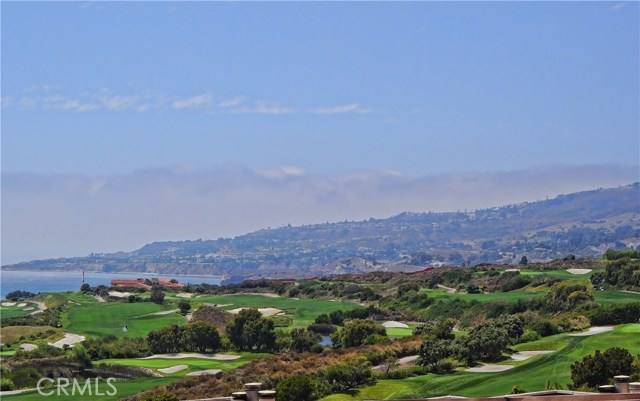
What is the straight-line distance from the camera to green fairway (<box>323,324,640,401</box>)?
43594 mm

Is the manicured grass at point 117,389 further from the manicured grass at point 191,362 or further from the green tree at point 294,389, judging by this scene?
the green tree at point 294,389

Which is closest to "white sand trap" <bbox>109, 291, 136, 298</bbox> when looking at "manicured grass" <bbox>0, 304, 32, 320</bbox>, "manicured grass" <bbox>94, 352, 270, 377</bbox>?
"manicured grass" <bbox>0, 304, 32, 320</bbox>

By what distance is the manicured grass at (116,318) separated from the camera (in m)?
83.4

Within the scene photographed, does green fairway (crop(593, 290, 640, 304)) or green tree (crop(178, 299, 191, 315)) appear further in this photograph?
green tree (crop(178, 299, 191, 315))

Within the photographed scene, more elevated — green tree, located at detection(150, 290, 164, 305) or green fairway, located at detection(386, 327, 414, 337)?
green tree, located at detection(150, 290, 164, 305)

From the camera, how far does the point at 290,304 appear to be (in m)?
101

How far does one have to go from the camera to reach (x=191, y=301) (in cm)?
10581

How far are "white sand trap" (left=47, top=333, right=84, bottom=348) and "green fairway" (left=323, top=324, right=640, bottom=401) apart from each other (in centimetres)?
3146

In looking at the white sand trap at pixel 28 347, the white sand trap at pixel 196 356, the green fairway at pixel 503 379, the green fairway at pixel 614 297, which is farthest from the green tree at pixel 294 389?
the white sand trap at pixel 28 347

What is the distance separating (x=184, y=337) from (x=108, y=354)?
5529mm

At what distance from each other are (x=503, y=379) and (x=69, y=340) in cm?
3931

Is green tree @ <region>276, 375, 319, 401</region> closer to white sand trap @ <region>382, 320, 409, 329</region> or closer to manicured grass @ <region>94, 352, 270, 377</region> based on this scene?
manicured grass @ <region>94, 352, 270, 377</region>

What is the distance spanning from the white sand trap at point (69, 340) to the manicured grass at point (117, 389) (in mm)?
17572

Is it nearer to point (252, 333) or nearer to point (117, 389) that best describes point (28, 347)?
point (252, 333)
